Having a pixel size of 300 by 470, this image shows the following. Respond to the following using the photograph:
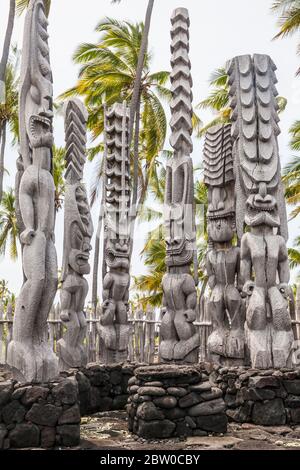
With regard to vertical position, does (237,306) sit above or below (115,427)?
above

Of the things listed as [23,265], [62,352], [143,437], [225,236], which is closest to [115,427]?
[143,437]

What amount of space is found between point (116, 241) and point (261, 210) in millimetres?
2848

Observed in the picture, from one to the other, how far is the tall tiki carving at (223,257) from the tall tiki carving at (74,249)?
6.63 feet

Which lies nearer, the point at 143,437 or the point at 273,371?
the point at 143,437

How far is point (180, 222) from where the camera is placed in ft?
24.1

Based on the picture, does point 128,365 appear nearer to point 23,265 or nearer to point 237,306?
point 237,306

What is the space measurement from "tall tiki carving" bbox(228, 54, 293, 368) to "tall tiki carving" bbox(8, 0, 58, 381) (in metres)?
2.81

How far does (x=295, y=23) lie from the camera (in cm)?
1680

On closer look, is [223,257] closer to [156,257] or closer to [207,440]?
[207,440]

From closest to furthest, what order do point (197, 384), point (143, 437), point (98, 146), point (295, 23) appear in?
point (143, 437)
point (197, 384)
point (295, 23)
point (98, 146)

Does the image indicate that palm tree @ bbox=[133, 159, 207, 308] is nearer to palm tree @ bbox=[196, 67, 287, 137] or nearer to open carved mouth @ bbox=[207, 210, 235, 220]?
palm tree @ bbox=[196, 67, 287, 137]

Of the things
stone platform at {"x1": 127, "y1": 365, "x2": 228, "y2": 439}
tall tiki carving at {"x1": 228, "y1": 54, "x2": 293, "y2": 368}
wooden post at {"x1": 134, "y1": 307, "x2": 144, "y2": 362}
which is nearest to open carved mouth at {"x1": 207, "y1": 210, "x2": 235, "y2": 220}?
tall tiki carving at {"x1": 228, "y1": 54, "x2": 293, "y2": 368}

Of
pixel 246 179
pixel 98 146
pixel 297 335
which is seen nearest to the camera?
pixel 246 179

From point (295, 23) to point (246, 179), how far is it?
12.1 meters
